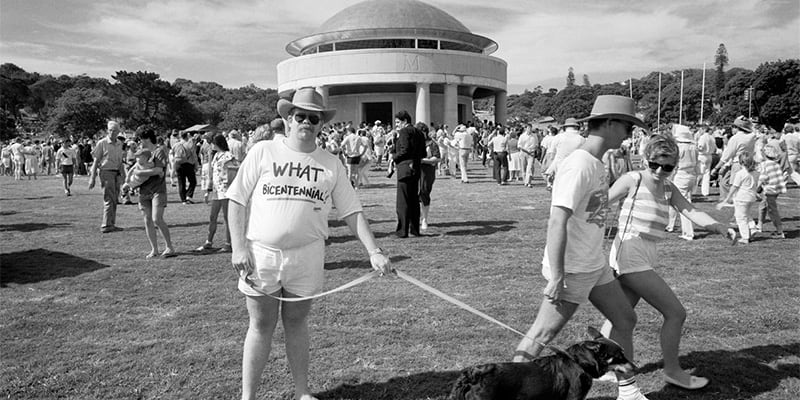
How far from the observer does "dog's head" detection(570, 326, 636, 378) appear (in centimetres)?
272

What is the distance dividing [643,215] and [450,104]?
45.2 metres

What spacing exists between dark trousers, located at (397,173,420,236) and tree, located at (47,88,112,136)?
195 ft

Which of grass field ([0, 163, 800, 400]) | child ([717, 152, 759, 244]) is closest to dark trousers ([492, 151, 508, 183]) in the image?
grass field ([0, 163, 800, 400])

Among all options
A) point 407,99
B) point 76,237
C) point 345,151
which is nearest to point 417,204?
point 76,237

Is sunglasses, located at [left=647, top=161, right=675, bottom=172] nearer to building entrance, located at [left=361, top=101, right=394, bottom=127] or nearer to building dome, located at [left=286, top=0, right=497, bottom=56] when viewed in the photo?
building dome, located at [left=286, top=0, right=497, bottom=56]

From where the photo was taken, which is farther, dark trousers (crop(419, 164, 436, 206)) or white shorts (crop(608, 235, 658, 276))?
dark trousers (crop(419, 164, 436, 206))

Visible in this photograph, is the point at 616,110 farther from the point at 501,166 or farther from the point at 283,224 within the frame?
the point at 501,166

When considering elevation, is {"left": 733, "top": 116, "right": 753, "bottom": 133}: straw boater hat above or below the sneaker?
above

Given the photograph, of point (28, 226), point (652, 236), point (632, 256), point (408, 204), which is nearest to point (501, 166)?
point (408, 204)

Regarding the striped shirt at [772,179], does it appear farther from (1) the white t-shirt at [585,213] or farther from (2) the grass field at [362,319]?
(1) the white t-shirt at [585,213]

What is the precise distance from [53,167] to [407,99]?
3073cm

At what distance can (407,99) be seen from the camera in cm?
5200

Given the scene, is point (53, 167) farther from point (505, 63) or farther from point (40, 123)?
point (40, 123)

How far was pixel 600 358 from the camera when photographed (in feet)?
9.04
